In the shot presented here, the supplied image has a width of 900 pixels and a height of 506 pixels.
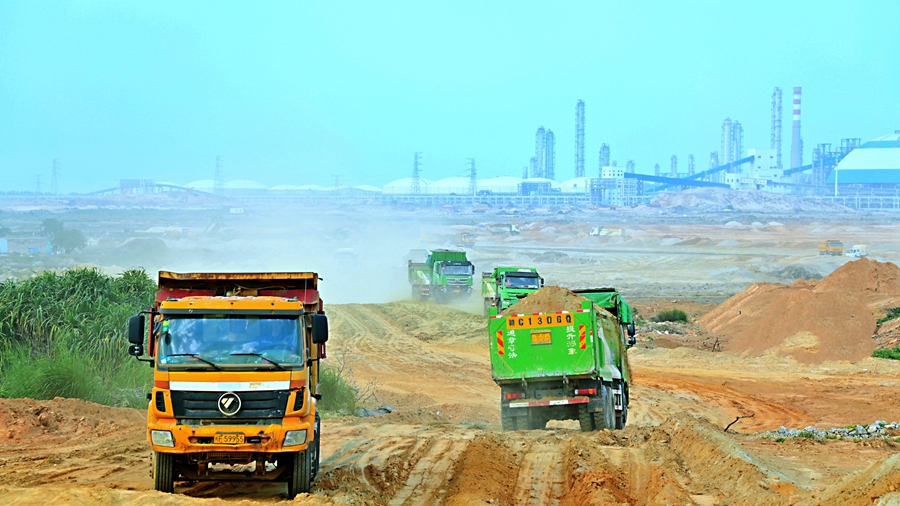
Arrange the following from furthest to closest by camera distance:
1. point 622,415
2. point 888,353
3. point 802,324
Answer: point 802,324 < point 888,353 < point 622,415

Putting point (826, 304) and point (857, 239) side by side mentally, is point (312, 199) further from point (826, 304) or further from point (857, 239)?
point (826, 304)

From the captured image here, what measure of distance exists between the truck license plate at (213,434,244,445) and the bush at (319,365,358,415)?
33.1 ft

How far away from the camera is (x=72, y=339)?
22.2 metres

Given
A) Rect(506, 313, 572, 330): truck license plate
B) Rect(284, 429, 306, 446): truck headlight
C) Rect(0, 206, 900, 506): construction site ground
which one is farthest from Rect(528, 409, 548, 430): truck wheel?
Rect(284, 429, 306, 446): truck headlight

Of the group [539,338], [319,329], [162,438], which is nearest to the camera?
[162,438]

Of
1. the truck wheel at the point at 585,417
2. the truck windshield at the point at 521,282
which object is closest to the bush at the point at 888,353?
the truck windshield at the point at 521,282

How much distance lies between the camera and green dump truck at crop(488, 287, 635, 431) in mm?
18047

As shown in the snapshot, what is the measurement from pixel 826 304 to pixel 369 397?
21078 millimetres

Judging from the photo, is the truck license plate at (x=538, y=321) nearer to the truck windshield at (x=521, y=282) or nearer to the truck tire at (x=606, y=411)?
the truck tire at (x=606, y=411)

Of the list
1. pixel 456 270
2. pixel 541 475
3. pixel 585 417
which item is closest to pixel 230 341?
pixel 541 475

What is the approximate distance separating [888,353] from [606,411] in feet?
63.8

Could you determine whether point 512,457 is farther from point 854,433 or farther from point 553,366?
point 854,433

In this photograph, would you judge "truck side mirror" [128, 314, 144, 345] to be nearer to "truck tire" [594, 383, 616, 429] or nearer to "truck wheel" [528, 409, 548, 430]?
"truck wheel" [528, 409, 548, 430]

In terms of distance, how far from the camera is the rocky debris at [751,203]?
185250 millimetres
